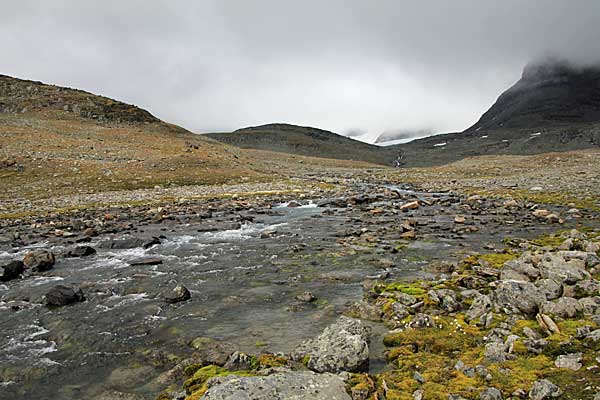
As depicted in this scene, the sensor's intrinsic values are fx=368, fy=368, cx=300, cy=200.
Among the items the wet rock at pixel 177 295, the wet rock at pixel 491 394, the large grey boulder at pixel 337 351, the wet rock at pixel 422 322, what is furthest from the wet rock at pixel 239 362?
the wet rock at pixel 177 295

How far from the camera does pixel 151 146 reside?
68062mm

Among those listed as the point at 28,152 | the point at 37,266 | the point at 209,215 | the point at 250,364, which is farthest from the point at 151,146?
the point at 250,364

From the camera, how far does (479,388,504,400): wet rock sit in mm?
5715

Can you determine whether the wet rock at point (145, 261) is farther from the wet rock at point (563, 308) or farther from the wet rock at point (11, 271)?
the wet rock at point (563, 308)

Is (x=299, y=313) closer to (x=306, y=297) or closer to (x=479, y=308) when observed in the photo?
(x=306, y=297)

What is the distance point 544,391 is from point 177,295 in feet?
33.1

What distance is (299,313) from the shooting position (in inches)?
422

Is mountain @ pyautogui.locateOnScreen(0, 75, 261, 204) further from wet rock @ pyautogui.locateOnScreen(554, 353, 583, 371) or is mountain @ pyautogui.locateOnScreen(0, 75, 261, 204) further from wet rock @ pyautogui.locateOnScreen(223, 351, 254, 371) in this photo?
wet rock @ pyautogui.locateOnScreen(554, 353, 583, 371)

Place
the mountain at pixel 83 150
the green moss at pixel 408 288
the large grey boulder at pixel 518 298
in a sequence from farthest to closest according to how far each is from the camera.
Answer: the mountain at pixel 83 150, the green moss at pixel 408 288, the large grey boulder at pixel 518 298

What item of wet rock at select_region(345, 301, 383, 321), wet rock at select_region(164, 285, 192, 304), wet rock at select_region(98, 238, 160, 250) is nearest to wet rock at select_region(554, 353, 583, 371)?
wet rock at select_region(345, 301, 383, 321)

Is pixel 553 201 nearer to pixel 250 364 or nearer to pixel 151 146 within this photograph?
pixel 250 364

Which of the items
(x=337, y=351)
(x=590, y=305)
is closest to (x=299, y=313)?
(x=337, y=351)

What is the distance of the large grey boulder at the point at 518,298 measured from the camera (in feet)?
28.5

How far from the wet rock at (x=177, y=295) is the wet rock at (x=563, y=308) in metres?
10.1
